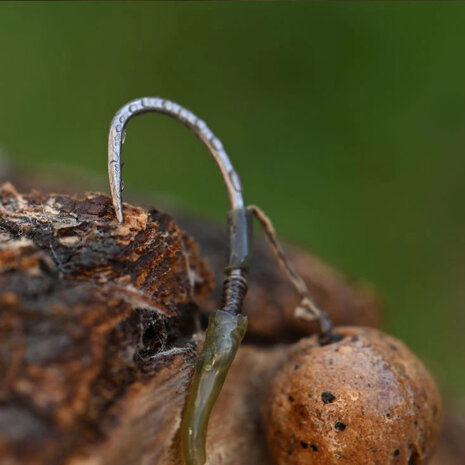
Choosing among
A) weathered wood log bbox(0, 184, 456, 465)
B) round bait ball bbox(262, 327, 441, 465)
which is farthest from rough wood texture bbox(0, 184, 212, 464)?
round bait ball bbox(262, 327, 441, 465)

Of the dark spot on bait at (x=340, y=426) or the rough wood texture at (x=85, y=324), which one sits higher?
the rough wood texture at (x=85, y=324)

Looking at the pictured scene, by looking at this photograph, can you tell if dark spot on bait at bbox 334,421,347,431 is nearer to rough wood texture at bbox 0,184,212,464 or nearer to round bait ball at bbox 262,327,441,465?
round bait ball at bbox 262,327,441,465

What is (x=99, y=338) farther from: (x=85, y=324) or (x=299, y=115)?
(x=299, y=115)

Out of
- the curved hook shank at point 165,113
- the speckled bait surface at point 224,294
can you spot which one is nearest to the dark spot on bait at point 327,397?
the speckled bait surface at point 224,294

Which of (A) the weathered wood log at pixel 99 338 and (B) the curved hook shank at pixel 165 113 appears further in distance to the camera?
(B) the curved hook shank at pixel 165 113

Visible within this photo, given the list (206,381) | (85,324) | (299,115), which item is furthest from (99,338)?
(299,115)

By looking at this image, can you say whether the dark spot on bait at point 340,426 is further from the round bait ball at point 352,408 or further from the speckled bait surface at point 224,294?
the speckled bait surface at point 224,294

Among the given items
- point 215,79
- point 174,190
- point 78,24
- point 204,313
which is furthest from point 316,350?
point 78,24
